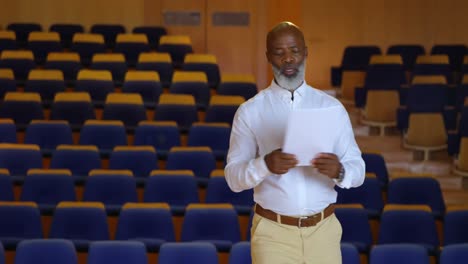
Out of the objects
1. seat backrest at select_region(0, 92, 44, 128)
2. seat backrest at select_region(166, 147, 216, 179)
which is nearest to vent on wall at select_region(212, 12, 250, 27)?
seat backrest at select_region(0, 92, 44, 128)

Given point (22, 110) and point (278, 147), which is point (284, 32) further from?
point (22, 110)

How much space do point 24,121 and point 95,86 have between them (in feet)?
2.85

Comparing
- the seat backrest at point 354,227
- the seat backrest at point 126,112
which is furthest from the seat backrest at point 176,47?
the seat backrest at point 354,227

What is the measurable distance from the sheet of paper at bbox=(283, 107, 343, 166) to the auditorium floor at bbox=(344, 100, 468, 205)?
4.16 metres

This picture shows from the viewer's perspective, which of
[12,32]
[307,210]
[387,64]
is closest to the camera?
[307,210]

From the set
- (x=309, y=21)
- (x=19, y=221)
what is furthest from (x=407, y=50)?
(x=19, y=221)

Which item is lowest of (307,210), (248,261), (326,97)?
(248,261)

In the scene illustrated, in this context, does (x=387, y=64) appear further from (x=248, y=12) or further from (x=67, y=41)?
(x=67, y=41)

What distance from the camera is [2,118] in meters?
7.13

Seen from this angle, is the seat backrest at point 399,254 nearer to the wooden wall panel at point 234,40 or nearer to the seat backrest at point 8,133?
the seat backrest at point 8,133

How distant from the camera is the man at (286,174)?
8.55 feet

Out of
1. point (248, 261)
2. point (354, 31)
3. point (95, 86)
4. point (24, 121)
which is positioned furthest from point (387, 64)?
point (248, 261)

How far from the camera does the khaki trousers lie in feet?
8.63

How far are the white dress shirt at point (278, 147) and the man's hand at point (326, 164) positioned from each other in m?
0.09
